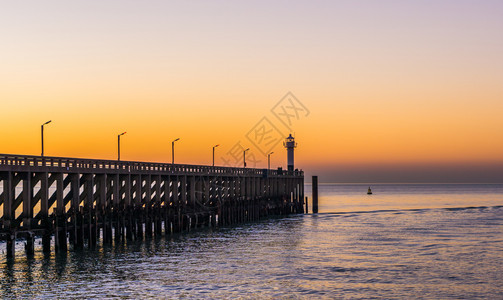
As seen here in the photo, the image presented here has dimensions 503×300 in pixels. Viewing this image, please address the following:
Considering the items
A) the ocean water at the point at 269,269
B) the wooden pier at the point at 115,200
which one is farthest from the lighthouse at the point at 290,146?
the ocean water at the point at 269,269

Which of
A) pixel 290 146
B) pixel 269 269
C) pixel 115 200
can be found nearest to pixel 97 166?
pixel 115 200

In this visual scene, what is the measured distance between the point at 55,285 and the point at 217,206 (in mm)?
38169

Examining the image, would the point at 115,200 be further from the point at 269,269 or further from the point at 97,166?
the point at 269,269

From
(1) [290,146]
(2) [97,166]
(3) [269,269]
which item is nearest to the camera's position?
(3) [269,269]

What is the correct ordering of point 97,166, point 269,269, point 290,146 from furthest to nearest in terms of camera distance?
point 290,146
point 97,166
point 269,269

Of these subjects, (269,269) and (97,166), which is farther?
(97,166)

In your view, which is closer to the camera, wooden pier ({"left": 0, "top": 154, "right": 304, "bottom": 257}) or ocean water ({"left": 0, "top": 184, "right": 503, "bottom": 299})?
ocean water ({"left": 0, "top": 184, "right": 503, "bottom": 299})

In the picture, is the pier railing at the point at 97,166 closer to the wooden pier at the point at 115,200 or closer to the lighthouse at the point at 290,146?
the wooden pier at the point at 115,200

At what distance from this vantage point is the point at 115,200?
154 ft

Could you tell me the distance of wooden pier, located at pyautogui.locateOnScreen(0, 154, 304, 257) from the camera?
122 ft

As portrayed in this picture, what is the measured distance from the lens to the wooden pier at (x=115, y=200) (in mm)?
Result: 37156

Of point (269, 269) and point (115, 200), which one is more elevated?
point (115, 200)

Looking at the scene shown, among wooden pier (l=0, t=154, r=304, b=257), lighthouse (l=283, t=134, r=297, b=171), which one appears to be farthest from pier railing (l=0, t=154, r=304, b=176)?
lighthouse (l=283, t=134, r=297, b=171)

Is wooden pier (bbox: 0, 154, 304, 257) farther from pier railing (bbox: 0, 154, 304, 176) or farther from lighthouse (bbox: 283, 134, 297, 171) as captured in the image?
lighthouse (bbox: 283, 134, 297, 171)
